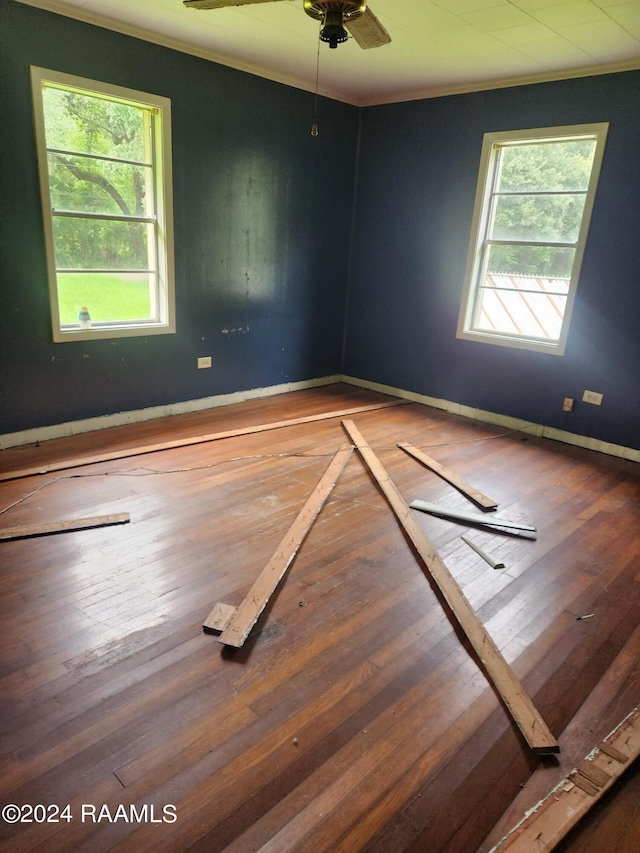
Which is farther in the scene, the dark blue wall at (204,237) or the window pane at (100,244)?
the window pane at (100,244)

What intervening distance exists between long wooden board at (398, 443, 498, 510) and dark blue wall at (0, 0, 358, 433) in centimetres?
197

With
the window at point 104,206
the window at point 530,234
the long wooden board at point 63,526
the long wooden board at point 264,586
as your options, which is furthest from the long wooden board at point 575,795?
the window at point 104,206

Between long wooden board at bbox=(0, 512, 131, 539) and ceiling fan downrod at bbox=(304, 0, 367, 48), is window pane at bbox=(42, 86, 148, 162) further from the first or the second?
long wooden board at bbox=(0, 512, 131, 539)

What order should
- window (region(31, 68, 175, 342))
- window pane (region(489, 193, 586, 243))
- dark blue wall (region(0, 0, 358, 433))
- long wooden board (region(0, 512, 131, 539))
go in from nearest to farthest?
long wooden board (region(0, 512, 131, 539))
dark blue wall (region(0, 0, 358, 433))
window (region(31, 68, 175, 342))
window pane (region(489, 193, 586, 243))

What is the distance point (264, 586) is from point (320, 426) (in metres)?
2.47

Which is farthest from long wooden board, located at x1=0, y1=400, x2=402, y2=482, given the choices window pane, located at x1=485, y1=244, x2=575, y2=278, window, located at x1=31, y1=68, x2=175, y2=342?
window pane, located at x1=485, y1=244, x2=575, y2=278

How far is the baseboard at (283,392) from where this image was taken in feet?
13.5

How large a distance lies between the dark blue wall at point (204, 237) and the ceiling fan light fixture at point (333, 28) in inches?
94.0

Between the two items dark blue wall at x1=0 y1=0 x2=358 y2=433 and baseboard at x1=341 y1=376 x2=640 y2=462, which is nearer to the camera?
dark blue wall at x1=0 y1=0 x2=358 y2=433

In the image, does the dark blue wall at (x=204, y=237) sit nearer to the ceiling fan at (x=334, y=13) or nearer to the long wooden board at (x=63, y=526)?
the long wooden board at (x=63, y=526)

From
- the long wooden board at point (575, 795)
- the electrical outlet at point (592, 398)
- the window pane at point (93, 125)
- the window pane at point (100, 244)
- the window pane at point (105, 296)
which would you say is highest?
the window pane at point (93, 125)

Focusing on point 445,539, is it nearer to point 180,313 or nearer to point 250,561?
point 250,561

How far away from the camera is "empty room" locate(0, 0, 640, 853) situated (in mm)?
1621

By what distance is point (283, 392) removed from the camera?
19.0ft
